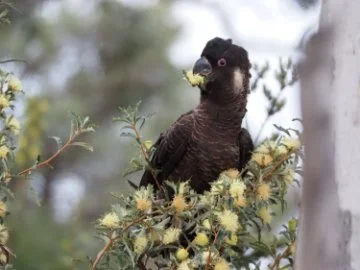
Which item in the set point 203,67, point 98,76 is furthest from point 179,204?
point 98,76

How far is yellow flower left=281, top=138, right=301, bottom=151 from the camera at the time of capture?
3.39 feet

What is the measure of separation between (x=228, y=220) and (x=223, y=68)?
588 mm

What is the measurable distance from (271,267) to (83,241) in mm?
793

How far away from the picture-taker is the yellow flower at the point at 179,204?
99 centimetres

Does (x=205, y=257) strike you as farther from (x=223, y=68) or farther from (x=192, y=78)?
(x=223, y=68)

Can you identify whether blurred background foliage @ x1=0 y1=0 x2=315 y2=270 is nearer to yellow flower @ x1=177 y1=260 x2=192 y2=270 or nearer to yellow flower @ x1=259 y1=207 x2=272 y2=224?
yellow flower @ x1=259 y1=207 x2=272 y2=224

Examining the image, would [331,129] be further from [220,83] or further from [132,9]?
[132,9]

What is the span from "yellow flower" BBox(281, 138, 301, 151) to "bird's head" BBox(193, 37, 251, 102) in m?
0.35

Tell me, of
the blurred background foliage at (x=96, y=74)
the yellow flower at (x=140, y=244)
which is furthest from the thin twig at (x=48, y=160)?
the blurred background foliage at (x=96, y=74)

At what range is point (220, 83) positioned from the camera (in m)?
1.50

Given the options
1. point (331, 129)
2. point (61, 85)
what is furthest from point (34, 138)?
point (61, 85)

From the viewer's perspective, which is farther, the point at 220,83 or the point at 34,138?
the point at 34,138

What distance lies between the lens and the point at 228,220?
931 mm

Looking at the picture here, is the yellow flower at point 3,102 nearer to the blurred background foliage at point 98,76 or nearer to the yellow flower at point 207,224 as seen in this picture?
the yellow flower at point 207,224
